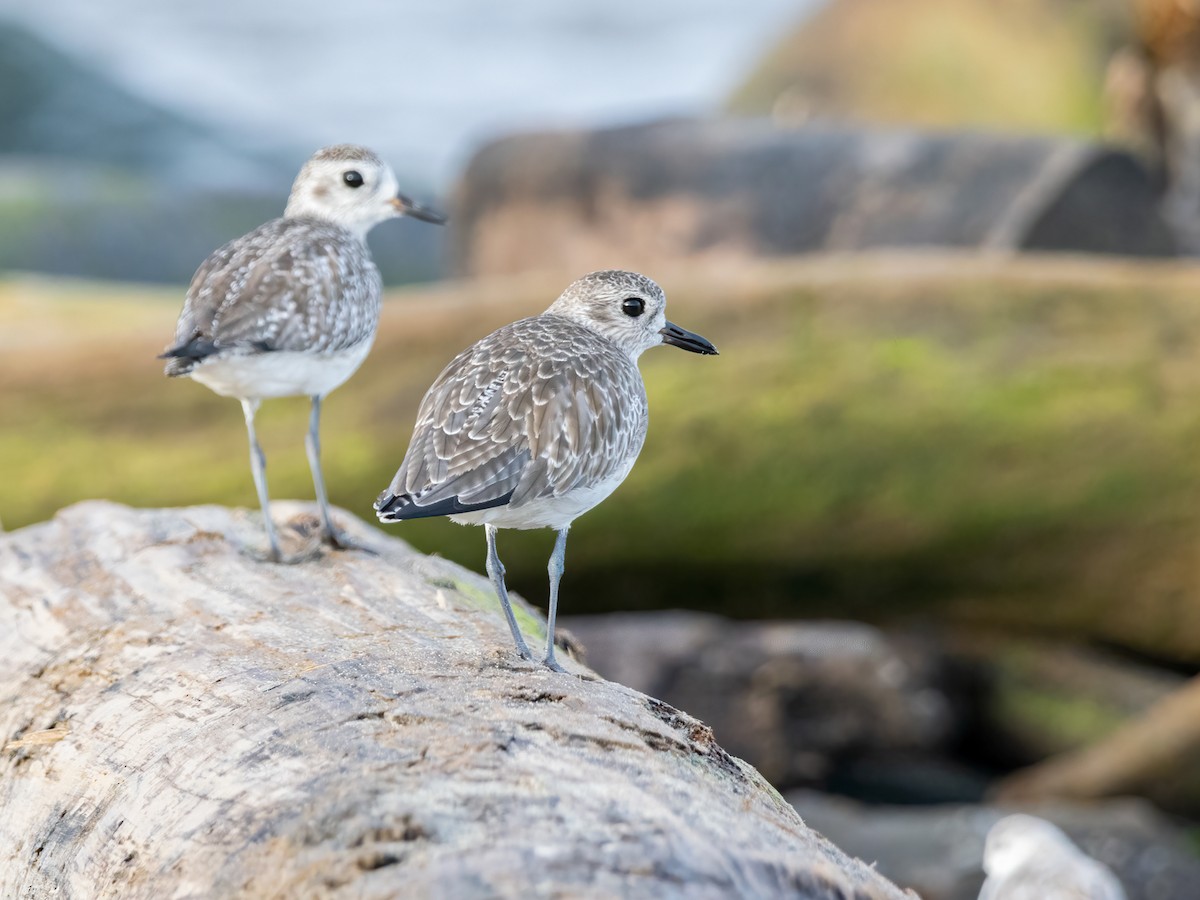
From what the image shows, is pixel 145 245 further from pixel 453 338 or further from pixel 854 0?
pixel 453 338

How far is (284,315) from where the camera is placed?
4.57 metres

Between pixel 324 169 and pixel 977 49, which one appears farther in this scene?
pixel 977 49

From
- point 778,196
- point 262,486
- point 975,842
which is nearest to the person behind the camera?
point 262,486

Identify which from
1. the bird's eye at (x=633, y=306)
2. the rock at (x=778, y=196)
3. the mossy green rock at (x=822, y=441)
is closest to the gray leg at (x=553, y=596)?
the bird's eye at (x=633, y=306)

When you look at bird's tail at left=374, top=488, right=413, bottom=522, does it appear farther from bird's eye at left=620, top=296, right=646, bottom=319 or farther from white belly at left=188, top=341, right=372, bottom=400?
white belly at left=188, top=341, right=372, bottom=400

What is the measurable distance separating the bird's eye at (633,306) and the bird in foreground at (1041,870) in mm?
3556

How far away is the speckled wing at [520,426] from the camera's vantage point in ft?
11.7

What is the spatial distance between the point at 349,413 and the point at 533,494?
369 cm

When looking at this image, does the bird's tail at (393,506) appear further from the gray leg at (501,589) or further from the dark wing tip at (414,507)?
the gray leg at (501,589)

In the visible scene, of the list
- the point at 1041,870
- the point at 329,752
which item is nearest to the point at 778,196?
the point at 1041,870

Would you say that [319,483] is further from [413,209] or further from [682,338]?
[682,338]

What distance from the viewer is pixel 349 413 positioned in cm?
717

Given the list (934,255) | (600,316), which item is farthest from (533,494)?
(934,255)

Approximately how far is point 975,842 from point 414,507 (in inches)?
193
